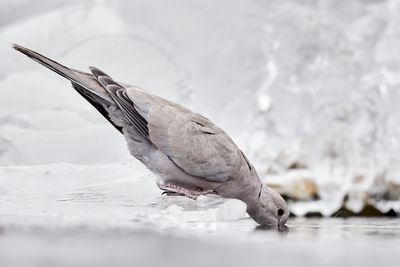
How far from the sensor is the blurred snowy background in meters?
5.43

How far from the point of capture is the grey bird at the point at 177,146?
3.65 meters

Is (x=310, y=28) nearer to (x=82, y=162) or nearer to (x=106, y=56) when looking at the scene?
(x=106, y=56)

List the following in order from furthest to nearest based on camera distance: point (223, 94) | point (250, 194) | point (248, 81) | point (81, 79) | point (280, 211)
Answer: point (248, 81), point (223, 94), point (250, 194), point (280, 211), point (81, 79)

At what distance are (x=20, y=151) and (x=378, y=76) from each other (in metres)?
3.39

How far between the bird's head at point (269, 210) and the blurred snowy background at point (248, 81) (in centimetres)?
99

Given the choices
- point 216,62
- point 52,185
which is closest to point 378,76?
point 216,62

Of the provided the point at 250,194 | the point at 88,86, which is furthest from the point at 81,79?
the point at 250,194

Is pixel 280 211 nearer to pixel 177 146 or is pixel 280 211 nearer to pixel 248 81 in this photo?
pixel 177 146

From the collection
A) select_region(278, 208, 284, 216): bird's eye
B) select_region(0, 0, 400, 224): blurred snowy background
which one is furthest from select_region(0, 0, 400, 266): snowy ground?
select_region(278, 208, 284, 216): bird's eye

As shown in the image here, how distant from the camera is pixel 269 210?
3768 mm

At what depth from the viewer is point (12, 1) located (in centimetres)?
668

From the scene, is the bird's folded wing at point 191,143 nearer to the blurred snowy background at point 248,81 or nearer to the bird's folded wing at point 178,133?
the bird's folded wing at point 178,133

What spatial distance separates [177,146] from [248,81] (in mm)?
2740

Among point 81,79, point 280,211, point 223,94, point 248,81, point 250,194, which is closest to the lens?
point 81,79
